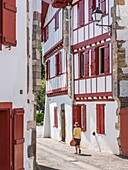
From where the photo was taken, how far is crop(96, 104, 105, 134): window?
22362mm

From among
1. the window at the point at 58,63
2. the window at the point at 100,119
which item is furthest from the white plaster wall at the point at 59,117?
the window at the point at 100,119

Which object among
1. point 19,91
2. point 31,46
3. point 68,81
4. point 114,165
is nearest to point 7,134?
point 19,91

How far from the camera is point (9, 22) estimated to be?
10.4m

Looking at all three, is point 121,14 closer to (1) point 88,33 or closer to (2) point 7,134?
(1) point 88,33

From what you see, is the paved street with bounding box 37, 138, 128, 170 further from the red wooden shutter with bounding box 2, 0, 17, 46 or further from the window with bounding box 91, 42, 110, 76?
the red wooden shutter with bounding box 2, 0, 17, 46

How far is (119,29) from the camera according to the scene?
68.7ft

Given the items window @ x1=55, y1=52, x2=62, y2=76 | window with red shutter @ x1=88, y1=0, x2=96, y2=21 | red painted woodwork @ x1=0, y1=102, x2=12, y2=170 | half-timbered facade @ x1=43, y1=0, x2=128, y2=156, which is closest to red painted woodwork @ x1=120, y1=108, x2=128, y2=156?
half-timbered facade @ x1=43, y1=0, x2=128, y2=156

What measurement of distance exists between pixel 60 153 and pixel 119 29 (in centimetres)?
597

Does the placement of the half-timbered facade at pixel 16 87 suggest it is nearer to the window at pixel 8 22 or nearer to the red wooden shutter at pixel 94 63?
the window at pixel 8 22

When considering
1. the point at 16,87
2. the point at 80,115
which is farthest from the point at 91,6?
the point at 16,87

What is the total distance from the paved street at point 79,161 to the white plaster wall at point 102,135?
1.37 feet

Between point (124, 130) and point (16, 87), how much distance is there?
1034 cm

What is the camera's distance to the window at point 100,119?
22362 millimetres

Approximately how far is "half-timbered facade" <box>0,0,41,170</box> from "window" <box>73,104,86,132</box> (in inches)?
475
